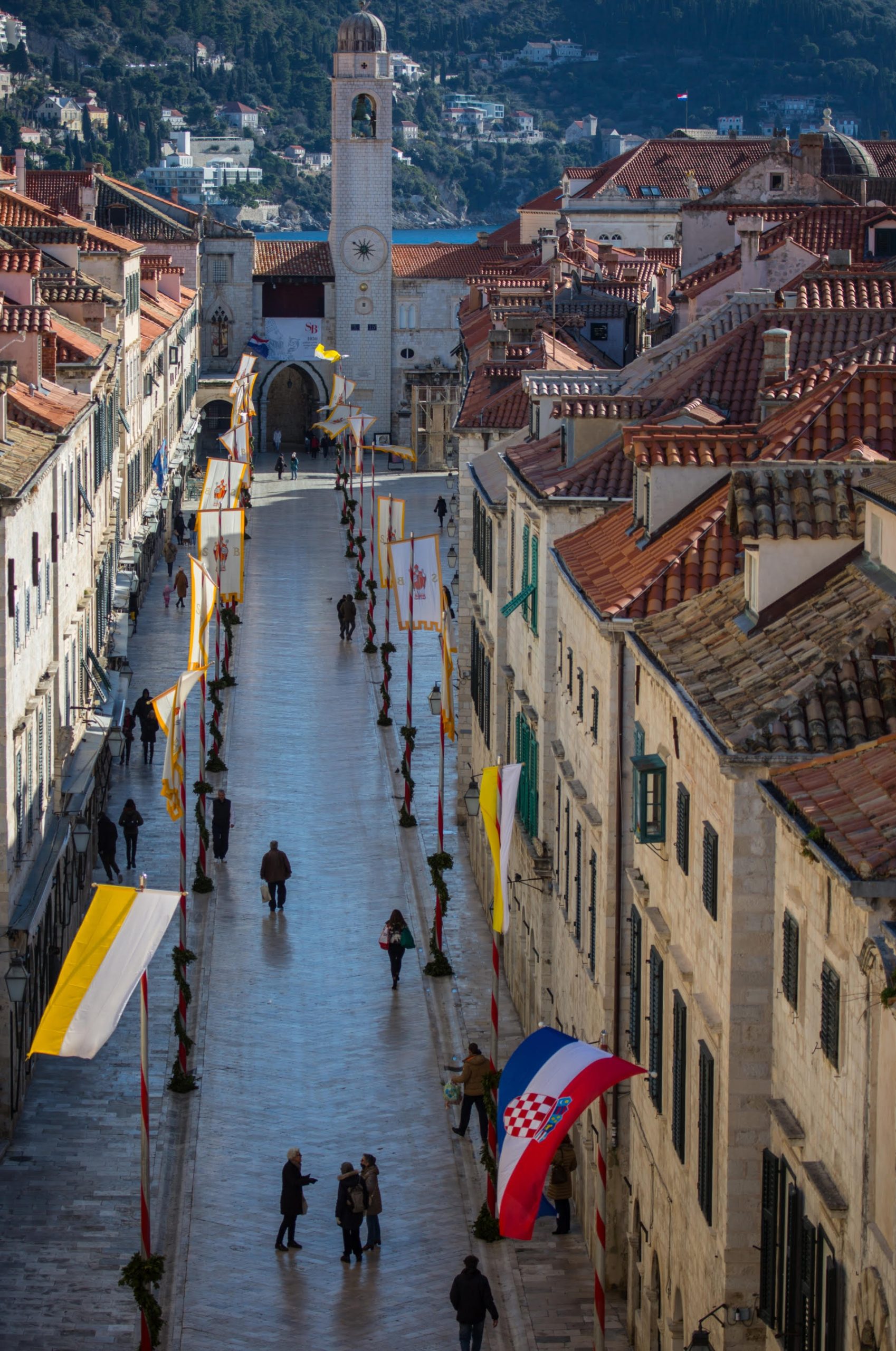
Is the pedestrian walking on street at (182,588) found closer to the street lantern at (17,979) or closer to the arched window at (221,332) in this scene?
the street lantern at (17,979)

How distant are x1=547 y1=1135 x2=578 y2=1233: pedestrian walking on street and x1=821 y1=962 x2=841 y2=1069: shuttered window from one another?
11264 millimetres

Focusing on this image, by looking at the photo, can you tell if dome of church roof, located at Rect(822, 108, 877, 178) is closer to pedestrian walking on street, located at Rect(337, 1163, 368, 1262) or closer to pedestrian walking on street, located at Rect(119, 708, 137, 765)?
pedestrian walking on street, located at Rect(119, 708, 137, 765)

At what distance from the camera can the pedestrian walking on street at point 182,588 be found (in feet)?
234

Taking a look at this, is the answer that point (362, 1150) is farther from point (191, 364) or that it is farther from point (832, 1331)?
point (191, 364)

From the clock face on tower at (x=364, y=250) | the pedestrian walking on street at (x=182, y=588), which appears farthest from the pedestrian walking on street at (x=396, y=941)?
the clock face on tower at (x=364, y=250)

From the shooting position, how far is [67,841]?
37969 millimetres

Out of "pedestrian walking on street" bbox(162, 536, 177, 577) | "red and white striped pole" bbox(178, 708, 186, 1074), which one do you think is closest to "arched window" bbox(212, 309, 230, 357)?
"pedestrian walking on street" bbox(162, 536, 177, 577)

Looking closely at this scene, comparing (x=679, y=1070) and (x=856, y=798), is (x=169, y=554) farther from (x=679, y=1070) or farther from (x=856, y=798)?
(x=856, y=798)

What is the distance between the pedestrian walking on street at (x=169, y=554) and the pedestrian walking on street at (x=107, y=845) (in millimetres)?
33874

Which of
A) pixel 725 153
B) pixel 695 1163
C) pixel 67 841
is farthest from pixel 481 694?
pixel 725 153

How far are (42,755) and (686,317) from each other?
2459 centimetres

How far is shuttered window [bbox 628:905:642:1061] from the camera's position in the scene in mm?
25828

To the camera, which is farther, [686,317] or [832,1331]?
[686,317]

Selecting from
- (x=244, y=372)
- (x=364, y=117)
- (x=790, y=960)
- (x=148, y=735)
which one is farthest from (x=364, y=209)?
(x=790, y=960)
